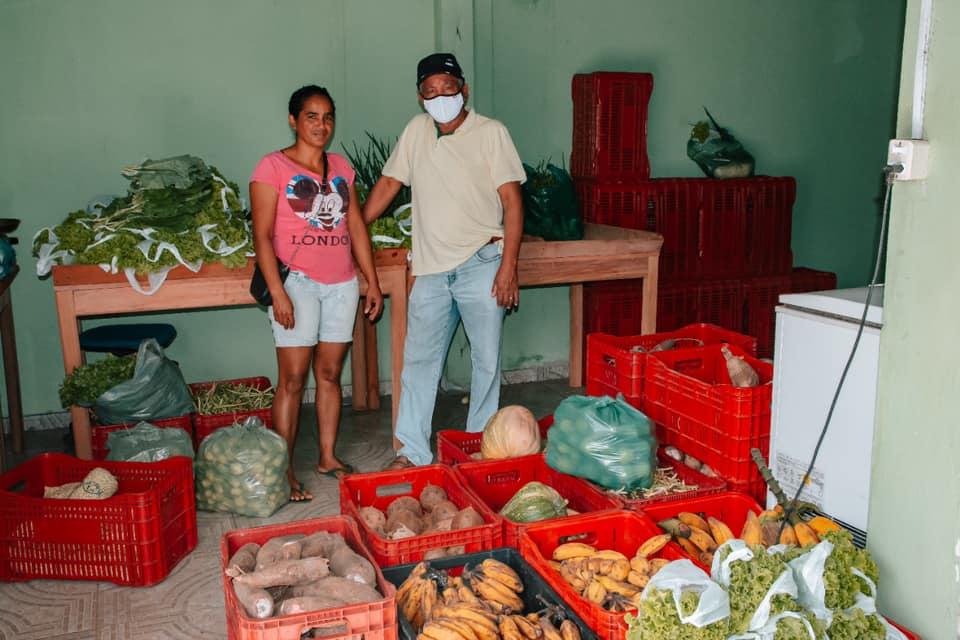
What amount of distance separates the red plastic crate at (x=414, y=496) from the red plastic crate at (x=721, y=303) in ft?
11.6

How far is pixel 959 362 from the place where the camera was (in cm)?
215

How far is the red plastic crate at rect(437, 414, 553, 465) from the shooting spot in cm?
372

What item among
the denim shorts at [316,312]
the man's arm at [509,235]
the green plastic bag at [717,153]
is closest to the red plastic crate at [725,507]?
the man's arm at [509,235]

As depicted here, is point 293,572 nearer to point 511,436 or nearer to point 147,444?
point 511,436

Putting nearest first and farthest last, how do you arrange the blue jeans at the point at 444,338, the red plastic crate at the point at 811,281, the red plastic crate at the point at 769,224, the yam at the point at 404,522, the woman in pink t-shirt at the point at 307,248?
the yam at the point at 404,522 → the woman in pink t-shirt at the point at 307,248 → the blue jeans at the point at 444,338 → the red plastic crate at the point at 769,224 → the red plastic crate at the point at 811,281

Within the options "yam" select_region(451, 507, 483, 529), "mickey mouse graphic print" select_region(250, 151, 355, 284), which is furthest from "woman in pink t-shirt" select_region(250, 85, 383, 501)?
"yam" select_region(451, 507, 483, 529)

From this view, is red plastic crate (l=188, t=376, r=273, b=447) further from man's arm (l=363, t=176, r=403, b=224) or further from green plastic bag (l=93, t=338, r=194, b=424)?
man's arm (l=363, t=176, r=403, b=224)

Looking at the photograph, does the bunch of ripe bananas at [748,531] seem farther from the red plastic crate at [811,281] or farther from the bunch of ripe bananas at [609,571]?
the red plastic crate at [811,281]

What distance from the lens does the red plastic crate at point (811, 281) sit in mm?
6672

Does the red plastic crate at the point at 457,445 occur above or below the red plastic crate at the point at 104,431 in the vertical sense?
above

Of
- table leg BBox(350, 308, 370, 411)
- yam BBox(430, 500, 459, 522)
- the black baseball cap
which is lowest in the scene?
table leg BBox(350, 308, 370, 411)

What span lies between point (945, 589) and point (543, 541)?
42.6 inches

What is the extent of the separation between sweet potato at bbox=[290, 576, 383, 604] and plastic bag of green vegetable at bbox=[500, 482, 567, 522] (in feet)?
2.32

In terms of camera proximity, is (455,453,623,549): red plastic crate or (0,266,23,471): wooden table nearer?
(455,453,623,549): red plastic crate
